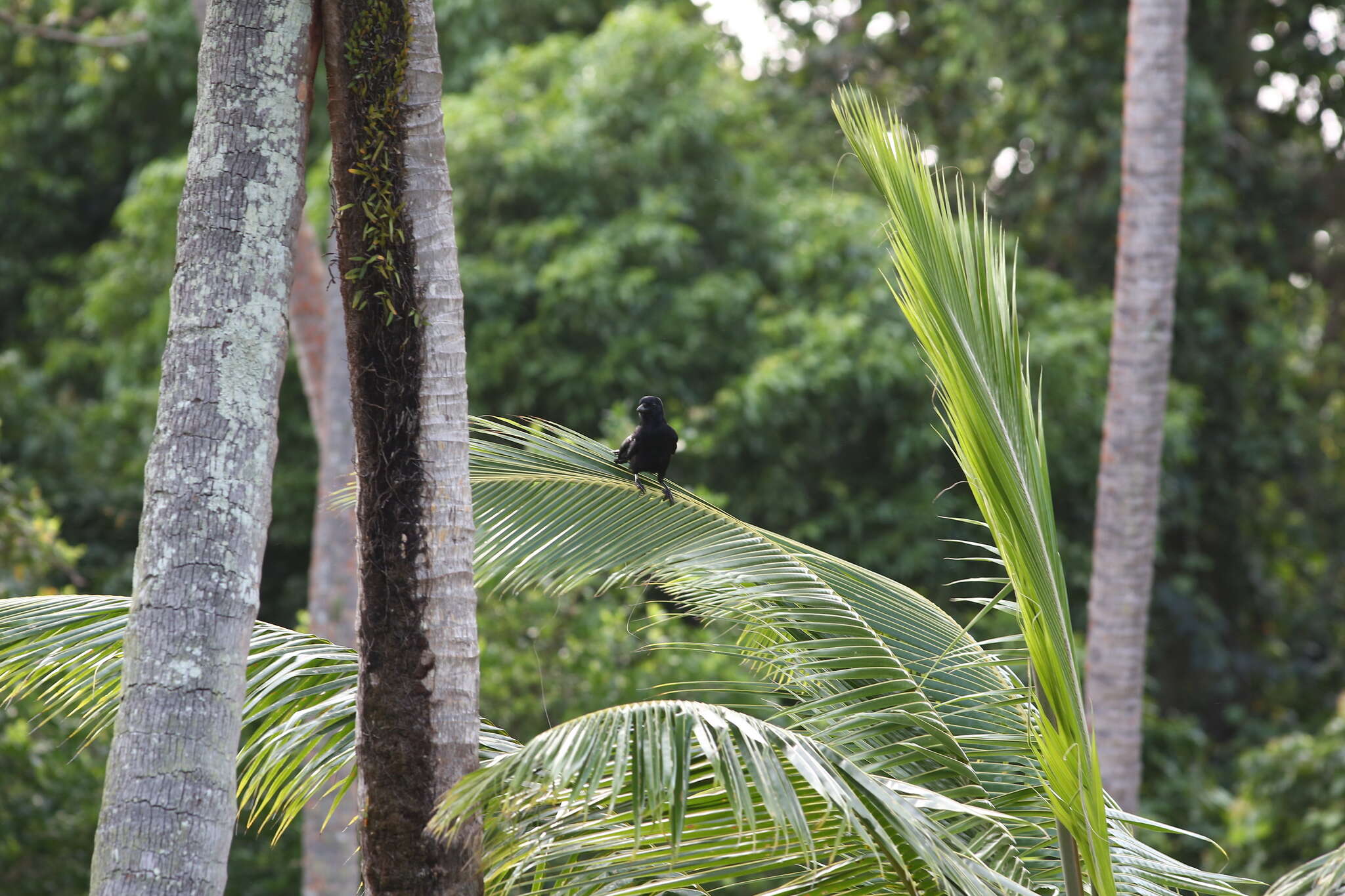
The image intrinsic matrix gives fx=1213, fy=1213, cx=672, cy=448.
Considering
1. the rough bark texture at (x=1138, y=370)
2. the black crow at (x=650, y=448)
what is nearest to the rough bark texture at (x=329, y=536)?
the black crow at (x=650, y=448)

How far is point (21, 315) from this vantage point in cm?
1245

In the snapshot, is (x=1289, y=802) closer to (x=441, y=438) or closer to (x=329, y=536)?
(x=329, y=536)

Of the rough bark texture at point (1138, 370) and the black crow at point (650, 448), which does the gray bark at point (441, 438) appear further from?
the rough bark texture at point (1138, 370)

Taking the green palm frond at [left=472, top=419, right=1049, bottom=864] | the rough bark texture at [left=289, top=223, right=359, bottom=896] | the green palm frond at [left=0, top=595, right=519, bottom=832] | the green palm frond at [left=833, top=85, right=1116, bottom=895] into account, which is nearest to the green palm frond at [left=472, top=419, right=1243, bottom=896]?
the green palm frond at [left=472, top=419, right=1049, bottom=864]

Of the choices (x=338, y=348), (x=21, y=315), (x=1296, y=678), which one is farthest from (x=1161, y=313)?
(x=21, y=315)

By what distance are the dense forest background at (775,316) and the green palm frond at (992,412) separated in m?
4.57

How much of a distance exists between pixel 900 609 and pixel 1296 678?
32.1ft

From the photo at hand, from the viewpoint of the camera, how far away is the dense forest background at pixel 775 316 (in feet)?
26.5

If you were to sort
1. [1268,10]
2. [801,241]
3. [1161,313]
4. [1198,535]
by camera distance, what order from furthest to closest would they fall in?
[1198,535] < [1268,10] < [801,241] < [1161,313]

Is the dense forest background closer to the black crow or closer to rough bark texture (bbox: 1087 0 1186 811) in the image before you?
rough bark texture (bbox: 1087 0 1186 811)

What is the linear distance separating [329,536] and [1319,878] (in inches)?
210

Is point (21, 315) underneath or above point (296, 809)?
above

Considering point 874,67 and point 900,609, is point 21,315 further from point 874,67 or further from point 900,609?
point 900,609

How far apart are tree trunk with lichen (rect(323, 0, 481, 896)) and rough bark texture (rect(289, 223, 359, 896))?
3.85 meters
